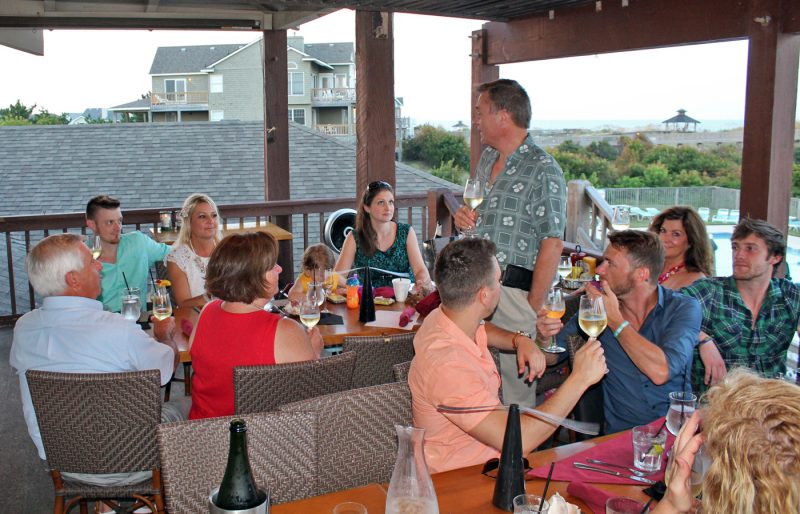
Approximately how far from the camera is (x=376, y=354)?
9.33 ft

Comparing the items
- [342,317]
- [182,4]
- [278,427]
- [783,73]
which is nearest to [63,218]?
[182,4]

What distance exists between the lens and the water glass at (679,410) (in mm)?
1963

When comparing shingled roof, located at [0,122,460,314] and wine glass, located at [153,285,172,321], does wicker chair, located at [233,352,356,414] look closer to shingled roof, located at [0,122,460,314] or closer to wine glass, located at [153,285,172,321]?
wine glass, located at [153,285,172,321]

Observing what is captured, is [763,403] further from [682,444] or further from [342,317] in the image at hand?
[342,317]

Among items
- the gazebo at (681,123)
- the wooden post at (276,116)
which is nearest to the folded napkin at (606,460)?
the gazebo at (681,123)

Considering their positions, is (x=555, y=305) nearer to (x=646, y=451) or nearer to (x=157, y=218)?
(x=646, y=451)

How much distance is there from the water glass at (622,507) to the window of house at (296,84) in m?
21.4

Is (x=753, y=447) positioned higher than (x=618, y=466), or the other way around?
(x=753, y=447)

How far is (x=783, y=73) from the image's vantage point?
3793 millimetres

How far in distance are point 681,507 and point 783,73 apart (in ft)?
10.4

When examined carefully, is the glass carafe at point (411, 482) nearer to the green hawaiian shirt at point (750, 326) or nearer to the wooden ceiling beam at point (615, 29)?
the green hawaiian shirt at point (750, 326)

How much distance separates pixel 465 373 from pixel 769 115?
2.69 m

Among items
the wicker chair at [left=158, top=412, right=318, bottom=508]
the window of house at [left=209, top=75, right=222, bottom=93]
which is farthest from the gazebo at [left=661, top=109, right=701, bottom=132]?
the window of house at [left=209, top=75, right=222, bottom=93]

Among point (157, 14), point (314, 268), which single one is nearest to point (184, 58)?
point (157, 14)
